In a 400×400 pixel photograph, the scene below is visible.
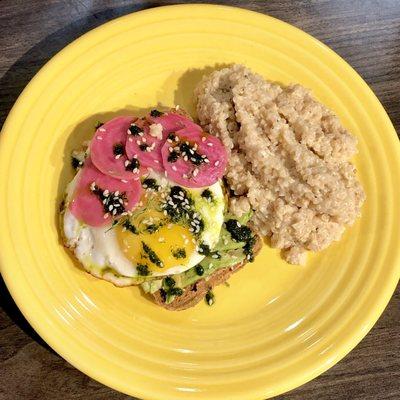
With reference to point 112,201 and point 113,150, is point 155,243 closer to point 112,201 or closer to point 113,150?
point 112,201

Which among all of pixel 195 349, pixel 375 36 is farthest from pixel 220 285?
pixel 375 36

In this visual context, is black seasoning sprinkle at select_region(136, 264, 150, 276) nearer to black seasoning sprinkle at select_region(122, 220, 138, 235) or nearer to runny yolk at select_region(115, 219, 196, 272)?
runny yolk at select_region(115, 219, 196, 272)

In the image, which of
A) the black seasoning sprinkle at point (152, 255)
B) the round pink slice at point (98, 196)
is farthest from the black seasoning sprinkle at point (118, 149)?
the black seasoning sprinkle at point (152, 255)

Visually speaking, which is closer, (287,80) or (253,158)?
(253,158)

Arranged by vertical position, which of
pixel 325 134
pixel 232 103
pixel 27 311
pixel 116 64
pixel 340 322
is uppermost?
pixel 116 64

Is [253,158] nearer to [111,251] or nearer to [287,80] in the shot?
[287,80]

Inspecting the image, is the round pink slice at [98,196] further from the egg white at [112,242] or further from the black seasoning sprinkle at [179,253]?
the black seasoning sprinkle at [179,253]

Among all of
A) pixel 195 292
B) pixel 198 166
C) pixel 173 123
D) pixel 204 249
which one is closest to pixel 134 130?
pixel 173 123
